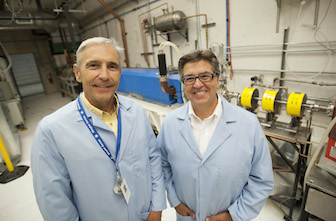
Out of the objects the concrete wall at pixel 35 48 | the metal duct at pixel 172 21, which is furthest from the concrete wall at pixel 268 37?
the concrete wall at pixel 35 48

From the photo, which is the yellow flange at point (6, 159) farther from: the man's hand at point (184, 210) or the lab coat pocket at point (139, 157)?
the man's hand at point (184, 210)

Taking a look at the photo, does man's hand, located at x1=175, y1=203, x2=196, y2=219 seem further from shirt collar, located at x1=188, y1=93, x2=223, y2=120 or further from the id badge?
shirt collar, located at x1=188, y1=93, x2=223, y2=120

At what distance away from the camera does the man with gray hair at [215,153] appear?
2.88 ft

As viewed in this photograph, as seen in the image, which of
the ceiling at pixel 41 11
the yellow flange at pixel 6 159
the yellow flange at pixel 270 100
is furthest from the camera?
the ceiling at pixel 41 11

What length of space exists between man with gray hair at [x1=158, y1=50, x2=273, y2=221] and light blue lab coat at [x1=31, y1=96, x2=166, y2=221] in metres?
0.22

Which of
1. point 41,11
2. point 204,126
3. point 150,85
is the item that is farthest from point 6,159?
point 41,11

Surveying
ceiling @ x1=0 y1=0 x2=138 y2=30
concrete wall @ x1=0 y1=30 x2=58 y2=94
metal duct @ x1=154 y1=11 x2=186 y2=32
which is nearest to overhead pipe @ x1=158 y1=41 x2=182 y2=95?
metal duct @ x1=154 y1=11 x2=186 y2=32

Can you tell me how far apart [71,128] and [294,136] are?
1824 millimetres

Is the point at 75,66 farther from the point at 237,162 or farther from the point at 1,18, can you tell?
the point at 1,18

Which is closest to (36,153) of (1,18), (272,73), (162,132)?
(162,132)

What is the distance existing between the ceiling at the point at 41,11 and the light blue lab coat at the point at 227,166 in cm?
427

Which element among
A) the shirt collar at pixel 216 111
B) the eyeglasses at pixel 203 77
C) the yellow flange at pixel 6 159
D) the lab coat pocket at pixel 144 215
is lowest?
the yellow flange at pixel 6 159

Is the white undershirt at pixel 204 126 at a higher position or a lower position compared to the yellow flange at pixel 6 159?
higher

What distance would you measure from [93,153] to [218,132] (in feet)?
2.10
